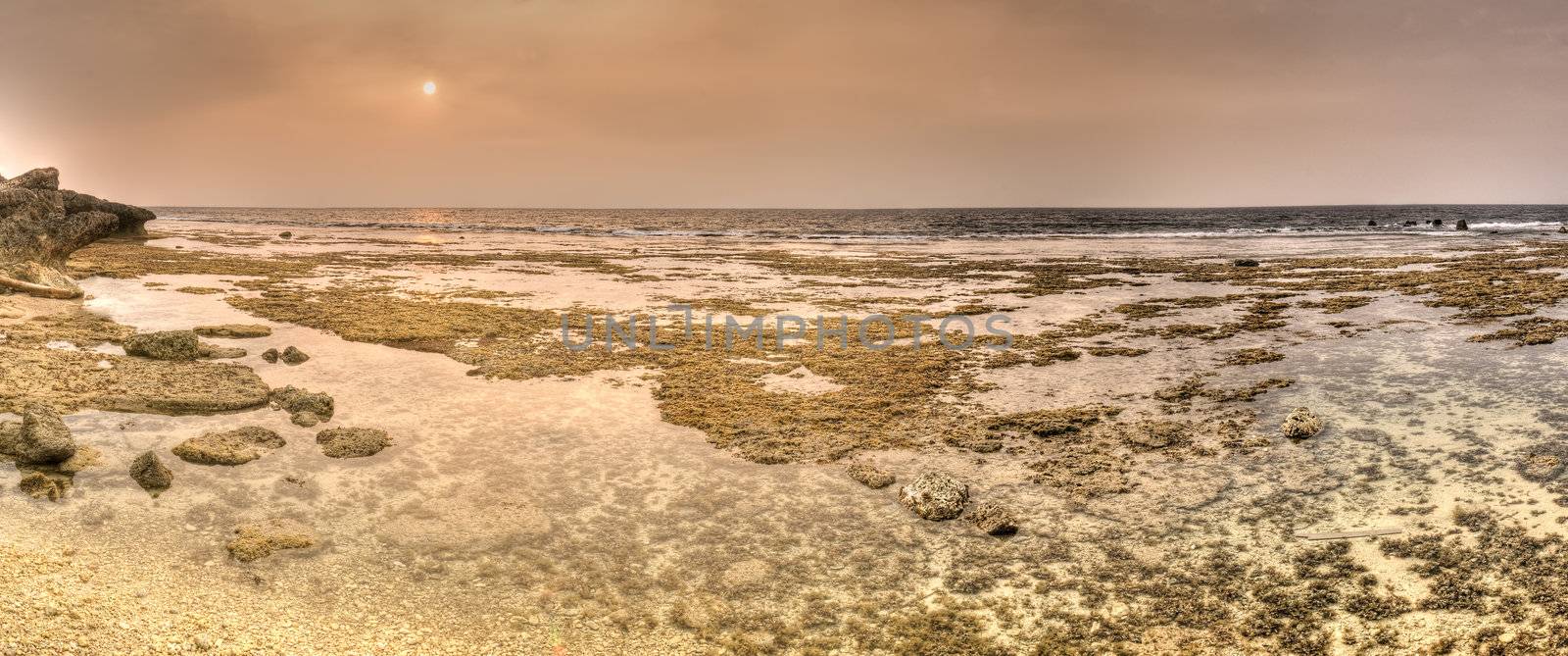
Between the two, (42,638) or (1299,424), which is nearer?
(42,638)

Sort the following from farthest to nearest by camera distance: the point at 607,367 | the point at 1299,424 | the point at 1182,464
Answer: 1. the point at 607,367
2. the point at 1299,424
3. the point at 1182,464

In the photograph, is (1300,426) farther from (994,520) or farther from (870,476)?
(870,476)

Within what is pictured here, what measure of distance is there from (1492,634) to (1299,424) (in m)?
3.51

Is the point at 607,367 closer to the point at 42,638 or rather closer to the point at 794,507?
the point at 794,507

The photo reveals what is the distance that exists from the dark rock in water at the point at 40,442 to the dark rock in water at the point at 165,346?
14.0ft

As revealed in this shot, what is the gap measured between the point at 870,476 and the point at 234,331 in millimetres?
11539

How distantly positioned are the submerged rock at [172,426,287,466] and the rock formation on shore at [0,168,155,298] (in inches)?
461

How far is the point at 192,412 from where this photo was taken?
762 centimetres

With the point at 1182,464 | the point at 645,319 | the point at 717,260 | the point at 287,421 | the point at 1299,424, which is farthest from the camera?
the point at 717,260

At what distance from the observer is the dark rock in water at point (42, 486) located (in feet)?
17.5

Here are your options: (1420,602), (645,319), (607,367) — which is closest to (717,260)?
(645,319)

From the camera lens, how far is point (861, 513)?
18.5 ft

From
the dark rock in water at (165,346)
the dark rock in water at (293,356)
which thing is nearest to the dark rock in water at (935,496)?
the dark rock in water at (293,356)

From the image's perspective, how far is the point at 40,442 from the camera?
19.0 ft
